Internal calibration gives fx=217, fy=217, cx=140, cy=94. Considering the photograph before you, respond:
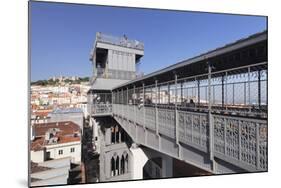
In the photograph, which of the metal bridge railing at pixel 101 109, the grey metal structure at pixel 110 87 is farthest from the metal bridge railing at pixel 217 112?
the metal bridge railing at pixel 101 109

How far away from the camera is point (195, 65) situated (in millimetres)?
2117

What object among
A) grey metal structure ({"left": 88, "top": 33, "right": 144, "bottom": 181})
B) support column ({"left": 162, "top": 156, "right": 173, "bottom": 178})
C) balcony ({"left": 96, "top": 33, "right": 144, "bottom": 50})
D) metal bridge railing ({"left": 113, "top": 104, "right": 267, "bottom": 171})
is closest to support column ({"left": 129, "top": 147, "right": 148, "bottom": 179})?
grey metal structure ({"left": 88, "top": 33, "right": 144, "bottom": 181})

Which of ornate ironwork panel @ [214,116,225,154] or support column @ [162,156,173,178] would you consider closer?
ornate ironwork panel @ [214,116,225,154]

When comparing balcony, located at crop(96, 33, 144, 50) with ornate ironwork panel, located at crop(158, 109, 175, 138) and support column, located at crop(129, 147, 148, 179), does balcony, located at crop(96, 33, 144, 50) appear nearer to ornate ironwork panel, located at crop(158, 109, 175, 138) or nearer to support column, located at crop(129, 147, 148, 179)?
ornate ironwork panel, located at crop(158, 109, 175, 138)

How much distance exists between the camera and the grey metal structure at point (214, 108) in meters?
1.79

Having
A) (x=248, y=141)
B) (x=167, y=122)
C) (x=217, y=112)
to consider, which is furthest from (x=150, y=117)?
(x=248, y=141)

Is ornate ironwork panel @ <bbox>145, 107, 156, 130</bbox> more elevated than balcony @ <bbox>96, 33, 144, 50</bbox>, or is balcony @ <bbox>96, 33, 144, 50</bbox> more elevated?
balcony @ <bbox>96, 33, 144, 50</bbox>

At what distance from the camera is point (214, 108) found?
221 cm

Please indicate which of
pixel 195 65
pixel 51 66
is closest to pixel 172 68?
pixel 195 65

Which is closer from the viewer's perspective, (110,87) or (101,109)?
(101,109)

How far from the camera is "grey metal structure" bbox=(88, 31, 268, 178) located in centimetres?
179

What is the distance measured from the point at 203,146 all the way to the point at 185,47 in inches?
43.6

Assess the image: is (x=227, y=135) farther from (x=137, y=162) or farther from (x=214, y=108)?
(x=137, y=162)

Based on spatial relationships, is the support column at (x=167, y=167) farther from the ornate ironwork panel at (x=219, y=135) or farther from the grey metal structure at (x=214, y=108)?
the ornate ironwork panel at (x=219, y=135)
